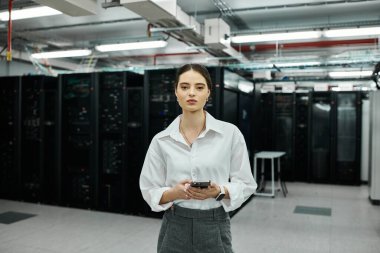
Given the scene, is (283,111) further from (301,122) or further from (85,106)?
(85,106)

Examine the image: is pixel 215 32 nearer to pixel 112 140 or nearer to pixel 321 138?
pixel 112 140

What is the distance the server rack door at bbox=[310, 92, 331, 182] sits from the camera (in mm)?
8523

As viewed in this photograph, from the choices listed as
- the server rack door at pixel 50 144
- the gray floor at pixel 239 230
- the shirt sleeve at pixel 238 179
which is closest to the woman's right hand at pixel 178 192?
the shirt sleeve at pixel 238 179

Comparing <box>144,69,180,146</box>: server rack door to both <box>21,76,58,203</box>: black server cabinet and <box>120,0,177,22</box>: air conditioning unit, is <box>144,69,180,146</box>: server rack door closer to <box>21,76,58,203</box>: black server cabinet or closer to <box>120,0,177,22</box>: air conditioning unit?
<box>120,0,177,22</box>: air conditioning unit

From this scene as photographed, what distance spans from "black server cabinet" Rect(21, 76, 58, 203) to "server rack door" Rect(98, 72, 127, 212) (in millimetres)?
902

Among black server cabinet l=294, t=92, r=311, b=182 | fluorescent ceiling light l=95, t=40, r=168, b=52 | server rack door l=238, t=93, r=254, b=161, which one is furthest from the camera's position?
black server cabinet l=294, t=92, r=311, b=182

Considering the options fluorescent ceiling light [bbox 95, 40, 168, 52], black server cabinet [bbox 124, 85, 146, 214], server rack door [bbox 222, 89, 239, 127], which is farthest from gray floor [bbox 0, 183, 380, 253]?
fluorescent ceiling light [bbox 95, 40, 168, 52]

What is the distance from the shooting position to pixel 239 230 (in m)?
4.62

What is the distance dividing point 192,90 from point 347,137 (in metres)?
7.89

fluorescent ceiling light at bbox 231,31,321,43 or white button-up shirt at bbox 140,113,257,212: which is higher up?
fluorescent ceiling light at bbox 231,31,321,43

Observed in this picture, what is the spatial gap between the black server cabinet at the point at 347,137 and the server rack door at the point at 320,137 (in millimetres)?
→ 185

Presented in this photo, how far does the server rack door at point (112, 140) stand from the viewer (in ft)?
17.4

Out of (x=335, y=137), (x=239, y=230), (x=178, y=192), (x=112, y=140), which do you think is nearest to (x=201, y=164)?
(x=178, y=192)

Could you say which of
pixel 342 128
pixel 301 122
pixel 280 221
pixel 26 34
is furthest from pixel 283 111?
pixel 26 34
